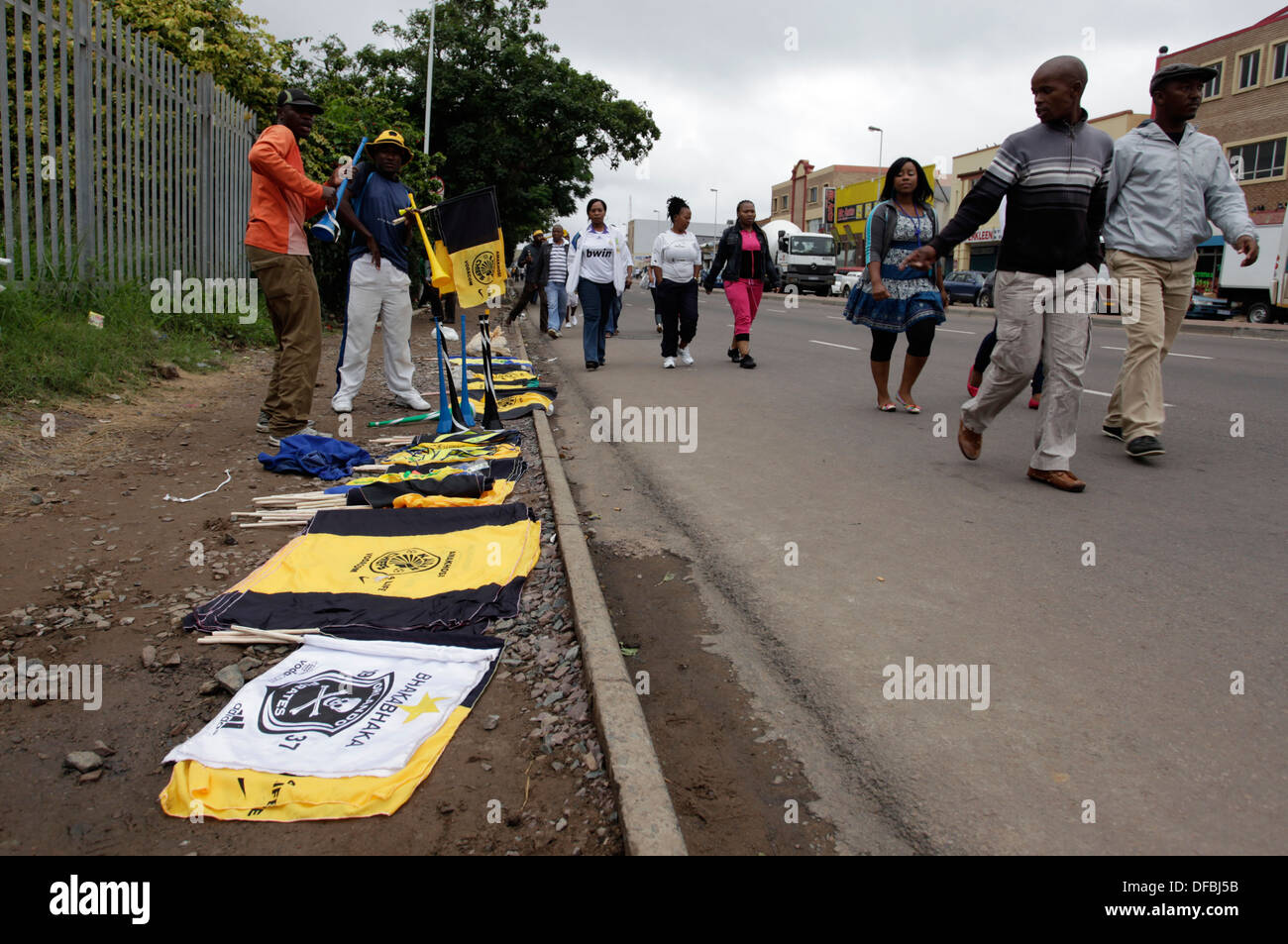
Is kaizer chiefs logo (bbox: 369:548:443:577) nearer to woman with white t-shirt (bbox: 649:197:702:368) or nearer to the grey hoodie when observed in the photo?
the grey hoodie

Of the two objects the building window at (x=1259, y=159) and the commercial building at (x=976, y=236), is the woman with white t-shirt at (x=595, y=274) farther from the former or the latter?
the commercial building at (x=976, y=236)

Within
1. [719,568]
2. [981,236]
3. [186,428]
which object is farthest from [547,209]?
[719,568]

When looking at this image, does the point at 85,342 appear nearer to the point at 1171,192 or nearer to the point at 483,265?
the point at 483,265

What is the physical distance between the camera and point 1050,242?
5.29 meters

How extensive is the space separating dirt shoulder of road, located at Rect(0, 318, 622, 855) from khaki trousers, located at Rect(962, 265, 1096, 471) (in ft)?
9.32

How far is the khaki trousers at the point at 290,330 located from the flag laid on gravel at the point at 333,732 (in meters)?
3.63

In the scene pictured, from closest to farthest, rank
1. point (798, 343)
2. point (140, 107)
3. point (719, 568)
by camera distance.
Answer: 1. point (719, 568)
2. point (140, 107)
3. point (798, 343)

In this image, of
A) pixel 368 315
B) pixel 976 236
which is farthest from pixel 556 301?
pixel 976 236

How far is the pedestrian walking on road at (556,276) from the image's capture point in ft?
Result: 56.5

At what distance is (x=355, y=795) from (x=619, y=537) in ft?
8.21

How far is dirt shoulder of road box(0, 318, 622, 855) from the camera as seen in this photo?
2.35m

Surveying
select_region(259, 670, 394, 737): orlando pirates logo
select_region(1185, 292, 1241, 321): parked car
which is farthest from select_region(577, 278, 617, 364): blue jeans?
select_region(1185, 292, 1241, 321): parked car
